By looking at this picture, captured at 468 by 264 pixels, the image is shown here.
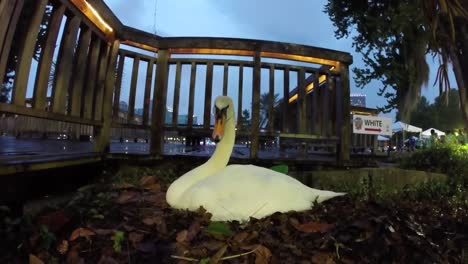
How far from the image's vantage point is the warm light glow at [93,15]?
4.55 meters

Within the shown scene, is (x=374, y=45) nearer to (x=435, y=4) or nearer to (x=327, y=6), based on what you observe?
(x=327, y=6)

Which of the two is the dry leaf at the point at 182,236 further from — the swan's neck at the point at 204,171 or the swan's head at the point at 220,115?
the swan's head at the point at 220,115

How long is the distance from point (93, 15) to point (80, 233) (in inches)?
124

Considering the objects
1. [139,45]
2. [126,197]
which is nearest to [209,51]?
[139,45]

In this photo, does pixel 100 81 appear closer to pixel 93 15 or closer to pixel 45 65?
pixel 93 15

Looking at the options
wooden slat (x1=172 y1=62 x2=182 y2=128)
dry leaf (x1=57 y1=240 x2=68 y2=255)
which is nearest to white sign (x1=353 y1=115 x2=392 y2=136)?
wooden slat (x1=172 y1=62 x2=182 y2=128)

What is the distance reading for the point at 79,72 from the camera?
475 cm

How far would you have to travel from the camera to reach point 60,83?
169 inches

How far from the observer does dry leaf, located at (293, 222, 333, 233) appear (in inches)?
105

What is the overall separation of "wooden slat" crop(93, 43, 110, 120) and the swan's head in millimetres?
2598

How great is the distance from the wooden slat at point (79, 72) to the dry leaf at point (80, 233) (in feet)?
7.84

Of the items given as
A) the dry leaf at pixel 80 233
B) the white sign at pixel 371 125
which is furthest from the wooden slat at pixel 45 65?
the white sign at pixel 371 125

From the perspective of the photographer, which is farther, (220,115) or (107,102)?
(107,102)

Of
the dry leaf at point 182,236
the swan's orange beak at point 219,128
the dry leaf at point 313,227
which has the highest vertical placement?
the swan's orange beak at point 219,128
